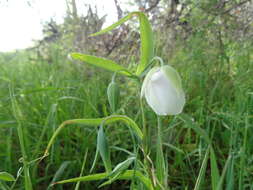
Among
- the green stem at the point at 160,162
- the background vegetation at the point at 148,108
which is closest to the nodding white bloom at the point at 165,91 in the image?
the green stem at the point at 160,162

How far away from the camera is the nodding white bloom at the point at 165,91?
68 cm

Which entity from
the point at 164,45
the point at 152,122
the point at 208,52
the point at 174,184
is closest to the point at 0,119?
the point at 152,122

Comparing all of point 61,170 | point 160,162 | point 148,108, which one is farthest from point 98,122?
point 148,108

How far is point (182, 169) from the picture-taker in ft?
3.76

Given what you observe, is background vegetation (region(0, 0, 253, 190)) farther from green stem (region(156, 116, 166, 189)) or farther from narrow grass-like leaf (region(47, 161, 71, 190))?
green stem (region(156, 116, 166, 189))

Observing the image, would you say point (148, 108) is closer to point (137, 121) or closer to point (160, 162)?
point (137, 121)

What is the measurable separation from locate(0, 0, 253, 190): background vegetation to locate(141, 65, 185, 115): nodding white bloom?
39 centimetres

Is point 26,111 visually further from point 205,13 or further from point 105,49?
point 205,13

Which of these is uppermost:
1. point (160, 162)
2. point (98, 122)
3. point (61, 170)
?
point (98, 122)

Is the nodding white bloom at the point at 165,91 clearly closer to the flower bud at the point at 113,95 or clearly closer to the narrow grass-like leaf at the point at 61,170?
the flower bud at the point at 113,95

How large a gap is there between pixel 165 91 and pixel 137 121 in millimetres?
787

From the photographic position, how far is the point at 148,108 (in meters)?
1.42

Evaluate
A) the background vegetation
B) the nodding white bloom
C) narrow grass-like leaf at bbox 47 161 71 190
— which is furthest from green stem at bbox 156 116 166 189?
narrow grass-like leaf at bbox 47 161 71 190

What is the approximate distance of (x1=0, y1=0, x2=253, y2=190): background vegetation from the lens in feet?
3.85
